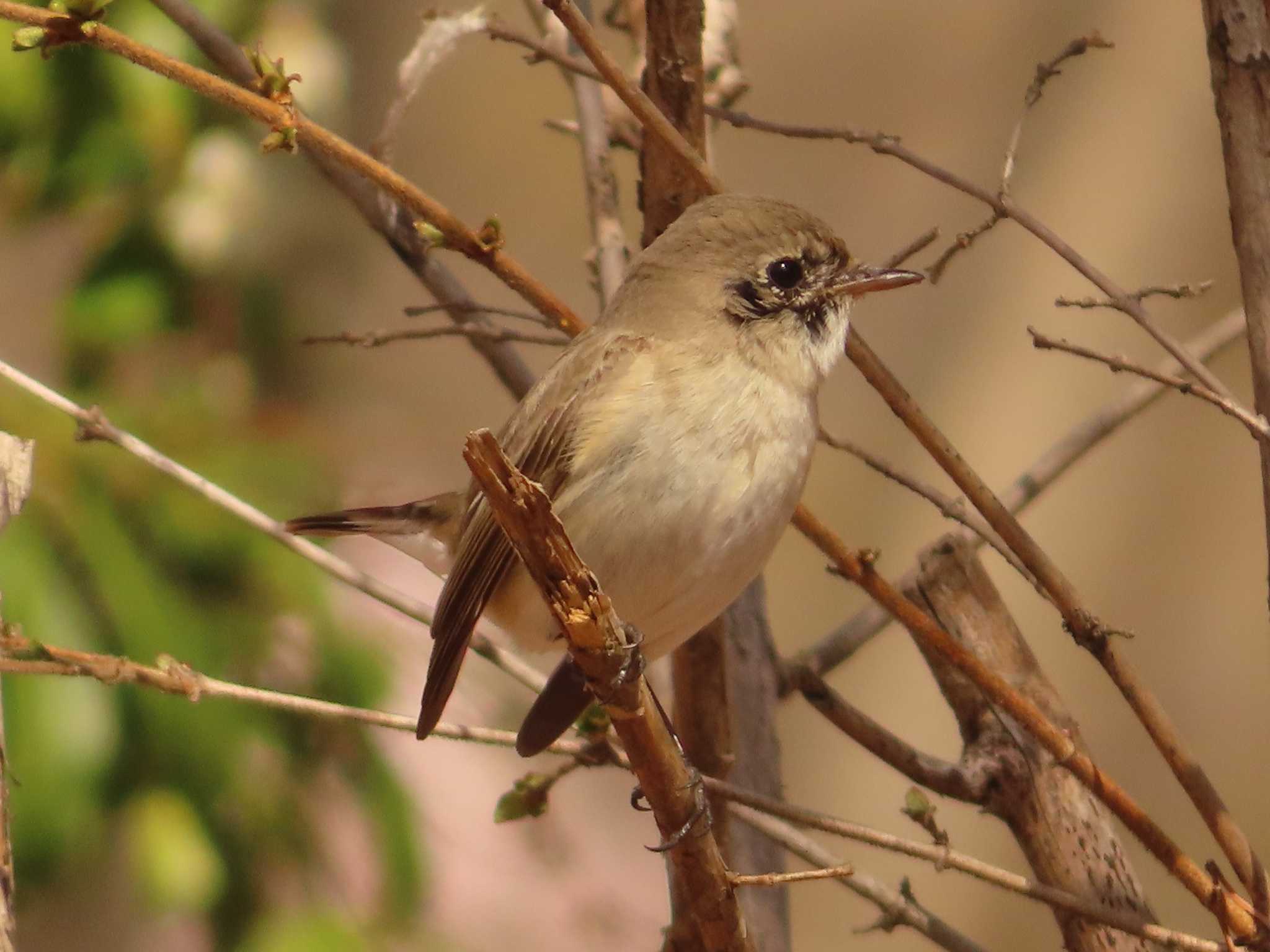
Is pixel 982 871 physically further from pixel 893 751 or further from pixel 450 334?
pixel 450 334

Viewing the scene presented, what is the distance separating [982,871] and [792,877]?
237 millimetres

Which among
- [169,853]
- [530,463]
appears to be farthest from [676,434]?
[169,853]

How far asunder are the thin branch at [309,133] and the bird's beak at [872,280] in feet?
1.47

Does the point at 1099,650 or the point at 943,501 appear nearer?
the point at 1099,650

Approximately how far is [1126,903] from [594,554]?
0.84 metres

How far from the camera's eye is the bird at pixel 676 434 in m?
2.12

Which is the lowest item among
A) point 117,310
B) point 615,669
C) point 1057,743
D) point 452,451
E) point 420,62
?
point 1057,743

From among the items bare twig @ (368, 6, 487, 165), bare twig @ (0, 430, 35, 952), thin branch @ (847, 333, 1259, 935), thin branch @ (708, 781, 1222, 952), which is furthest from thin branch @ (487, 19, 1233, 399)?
bare twig @ (0, 430, 35, 952)

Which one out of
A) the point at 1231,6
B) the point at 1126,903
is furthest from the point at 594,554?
the point at 1231,6

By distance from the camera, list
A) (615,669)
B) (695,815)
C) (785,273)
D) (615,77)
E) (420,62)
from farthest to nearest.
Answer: (785,273) → (420,62) → (615,77) → (695,815) → (615,669)

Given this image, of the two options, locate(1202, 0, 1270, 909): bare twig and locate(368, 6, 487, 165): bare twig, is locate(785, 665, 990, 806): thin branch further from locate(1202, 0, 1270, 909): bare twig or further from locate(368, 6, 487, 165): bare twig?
locate(368, 6, 487, 165): bare twig

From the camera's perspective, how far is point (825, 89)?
631 cm

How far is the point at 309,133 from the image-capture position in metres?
Answer: 1.82

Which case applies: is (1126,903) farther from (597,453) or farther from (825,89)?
(825,89)
